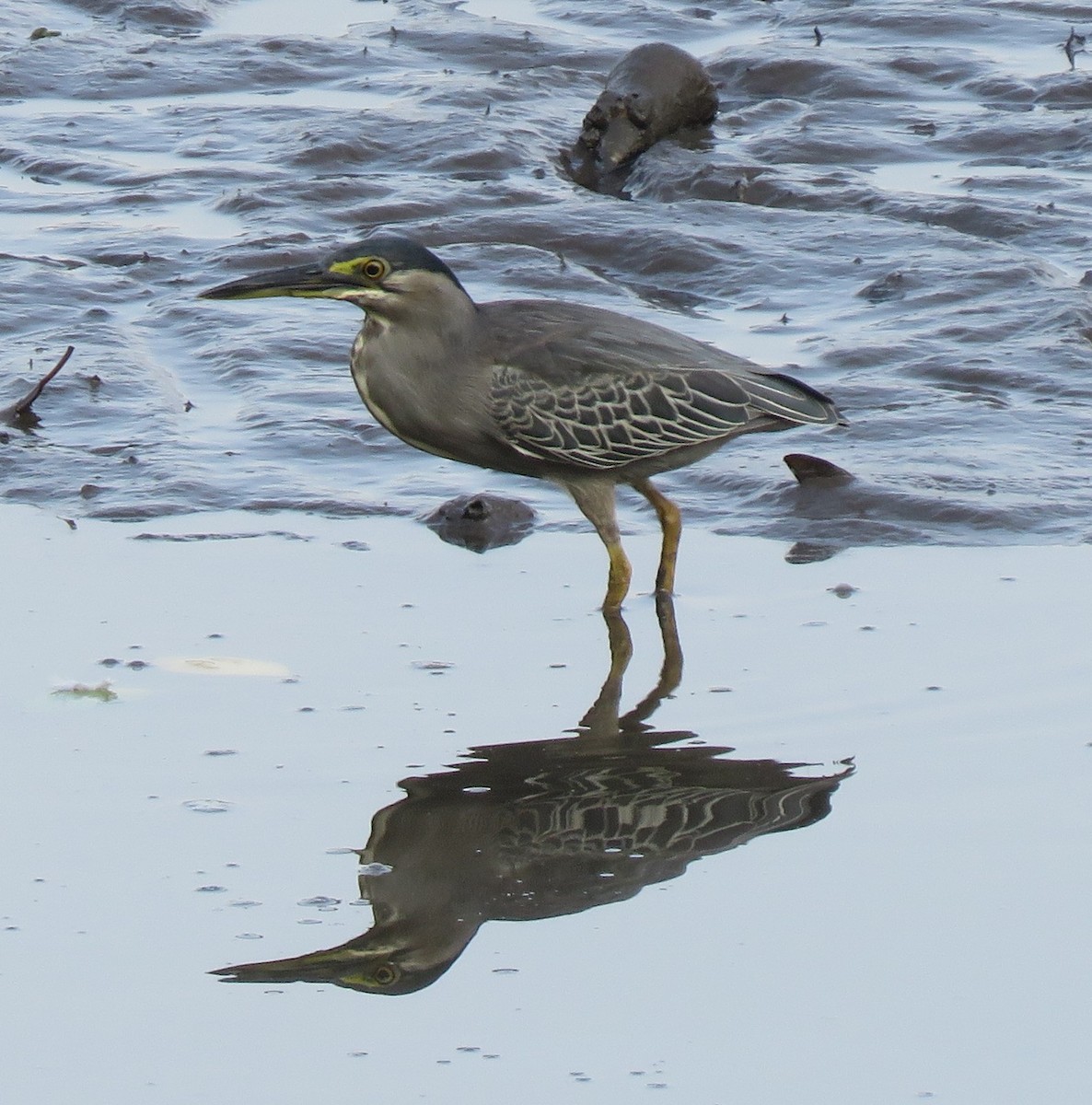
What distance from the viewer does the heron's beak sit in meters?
6.04

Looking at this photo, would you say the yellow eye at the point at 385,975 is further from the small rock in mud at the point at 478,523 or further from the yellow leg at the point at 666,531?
the small rock in mud at the point at 478,523

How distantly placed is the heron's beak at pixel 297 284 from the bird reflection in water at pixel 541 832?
1475 millimetres

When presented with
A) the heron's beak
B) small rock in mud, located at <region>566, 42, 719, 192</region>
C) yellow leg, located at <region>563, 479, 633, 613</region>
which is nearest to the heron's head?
the heron's beak

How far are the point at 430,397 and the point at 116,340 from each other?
2.76m

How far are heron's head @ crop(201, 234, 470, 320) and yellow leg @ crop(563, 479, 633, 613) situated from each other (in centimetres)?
72

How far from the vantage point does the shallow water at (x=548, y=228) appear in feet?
24.1

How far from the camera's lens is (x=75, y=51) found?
12727mm

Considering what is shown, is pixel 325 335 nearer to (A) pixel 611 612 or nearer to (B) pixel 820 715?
(A) pixel 611 612

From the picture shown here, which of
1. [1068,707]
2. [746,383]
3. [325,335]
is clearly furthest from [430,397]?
[325,335]

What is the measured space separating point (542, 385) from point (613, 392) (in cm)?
23

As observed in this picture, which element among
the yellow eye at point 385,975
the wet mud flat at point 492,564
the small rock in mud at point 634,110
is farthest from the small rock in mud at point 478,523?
the small rock in mud at point 634,110

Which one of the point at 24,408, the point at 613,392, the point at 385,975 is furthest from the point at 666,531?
the point at 385,975

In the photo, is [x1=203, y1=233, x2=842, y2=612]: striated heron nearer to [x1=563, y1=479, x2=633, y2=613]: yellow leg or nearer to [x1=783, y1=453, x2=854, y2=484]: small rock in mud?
[x1=563, y1=479, x2=633, y2=613]: yellow leg

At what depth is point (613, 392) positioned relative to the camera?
250 inches
